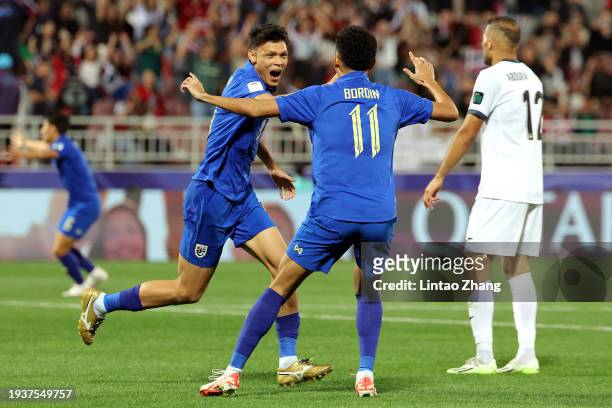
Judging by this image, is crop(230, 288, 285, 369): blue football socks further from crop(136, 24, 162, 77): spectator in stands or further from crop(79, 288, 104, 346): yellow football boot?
crop(136, 24, 162, 77): spectator in stands

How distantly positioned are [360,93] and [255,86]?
3.10 ft

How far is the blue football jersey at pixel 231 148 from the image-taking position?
997cm

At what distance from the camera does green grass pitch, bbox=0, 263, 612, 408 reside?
29.9 ft

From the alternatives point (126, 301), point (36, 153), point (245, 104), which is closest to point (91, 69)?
point (36, 153)

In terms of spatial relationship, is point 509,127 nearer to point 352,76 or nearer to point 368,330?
point 352,76

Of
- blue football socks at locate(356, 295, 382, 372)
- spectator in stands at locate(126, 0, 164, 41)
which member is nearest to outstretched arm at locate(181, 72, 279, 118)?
blue football socks at locate(356, 295, 382, 372)

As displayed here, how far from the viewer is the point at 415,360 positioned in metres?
11.3

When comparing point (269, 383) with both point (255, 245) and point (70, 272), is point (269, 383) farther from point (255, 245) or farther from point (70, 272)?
point (70, 272)

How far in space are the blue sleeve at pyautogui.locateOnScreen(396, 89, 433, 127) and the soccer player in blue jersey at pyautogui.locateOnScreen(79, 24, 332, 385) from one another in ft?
3.83

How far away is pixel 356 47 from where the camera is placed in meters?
8.99

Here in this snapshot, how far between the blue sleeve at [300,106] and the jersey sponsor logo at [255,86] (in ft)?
2.18

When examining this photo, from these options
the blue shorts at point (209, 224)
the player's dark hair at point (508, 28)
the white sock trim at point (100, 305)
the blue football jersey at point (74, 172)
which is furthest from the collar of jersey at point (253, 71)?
the blue football jersey at point (74, 172)

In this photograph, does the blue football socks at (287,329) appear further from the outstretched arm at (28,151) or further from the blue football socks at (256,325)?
the outstretched arm at (28,151)

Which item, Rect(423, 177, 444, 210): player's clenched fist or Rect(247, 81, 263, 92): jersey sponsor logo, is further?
Rect(423, 177, 444, 210): player's clenched fist
